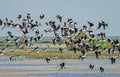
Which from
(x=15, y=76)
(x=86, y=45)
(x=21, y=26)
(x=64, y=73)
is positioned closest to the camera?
(x=21, y=26)

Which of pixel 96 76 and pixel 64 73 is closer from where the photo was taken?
pixel 96 76

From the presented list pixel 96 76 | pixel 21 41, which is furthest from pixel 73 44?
pixel 96 76

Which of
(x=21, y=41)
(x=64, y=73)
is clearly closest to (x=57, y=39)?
(x=21, y=41)

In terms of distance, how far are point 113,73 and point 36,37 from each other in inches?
719

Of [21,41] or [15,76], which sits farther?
[15,76]

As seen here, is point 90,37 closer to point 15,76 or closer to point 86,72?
point 15,76

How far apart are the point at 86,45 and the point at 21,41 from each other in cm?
508

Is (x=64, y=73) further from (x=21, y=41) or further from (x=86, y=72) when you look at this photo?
(x=21, y=41)

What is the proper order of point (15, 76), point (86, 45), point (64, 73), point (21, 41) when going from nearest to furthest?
point (86, 45)
point (21, 41)
point (15, 76)
point (64, 73)

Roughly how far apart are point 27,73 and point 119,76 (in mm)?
8233

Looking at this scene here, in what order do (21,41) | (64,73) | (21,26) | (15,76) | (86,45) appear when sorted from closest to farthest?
1. (21,26)
2. (86,45)
3. (21,41)
4. (15,76)
5. (64,73)

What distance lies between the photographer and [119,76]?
4888cm

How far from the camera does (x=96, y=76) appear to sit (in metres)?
49.1

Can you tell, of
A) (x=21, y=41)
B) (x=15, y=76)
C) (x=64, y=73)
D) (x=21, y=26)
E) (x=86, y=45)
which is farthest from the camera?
(x=64, y=73)
